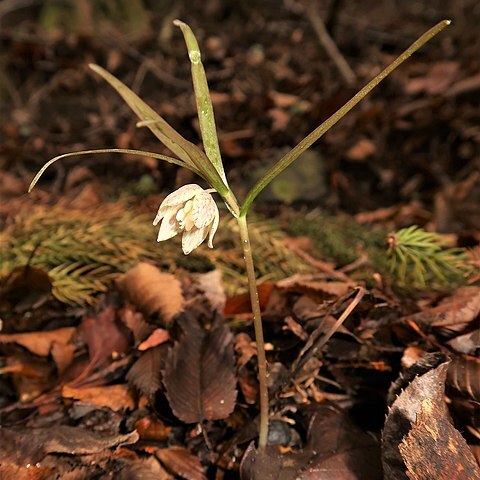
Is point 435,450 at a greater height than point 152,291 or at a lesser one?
greater

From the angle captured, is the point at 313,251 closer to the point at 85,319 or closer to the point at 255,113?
the point at 85,319

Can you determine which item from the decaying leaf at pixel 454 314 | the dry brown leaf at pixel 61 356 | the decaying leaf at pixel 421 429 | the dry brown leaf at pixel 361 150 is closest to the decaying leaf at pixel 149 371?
the dry brown leaf at pixel 61 356

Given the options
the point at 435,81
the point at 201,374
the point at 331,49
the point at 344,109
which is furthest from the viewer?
the point at 331,49

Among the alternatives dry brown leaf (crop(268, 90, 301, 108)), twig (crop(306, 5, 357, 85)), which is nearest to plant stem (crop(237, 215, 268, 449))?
dry brown leaf (crop(268, 90, 301, 108))

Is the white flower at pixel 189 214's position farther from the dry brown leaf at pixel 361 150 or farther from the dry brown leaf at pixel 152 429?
the dry brown leaf at pixel 361 150

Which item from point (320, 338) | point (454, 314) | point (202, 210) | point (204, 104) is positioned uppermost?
point (204, 104)

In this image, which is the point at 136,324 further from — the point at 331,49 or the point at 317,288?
the point at 331,49

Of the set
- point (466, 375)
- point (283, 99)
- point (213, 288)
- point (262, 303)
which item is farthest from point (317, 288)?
point (283, 99)

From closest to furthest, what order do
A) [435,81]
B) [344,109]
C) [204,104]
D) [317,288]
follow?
1. [344,109]
2. [204,104]
3. [317,288]
4. [435,81]
